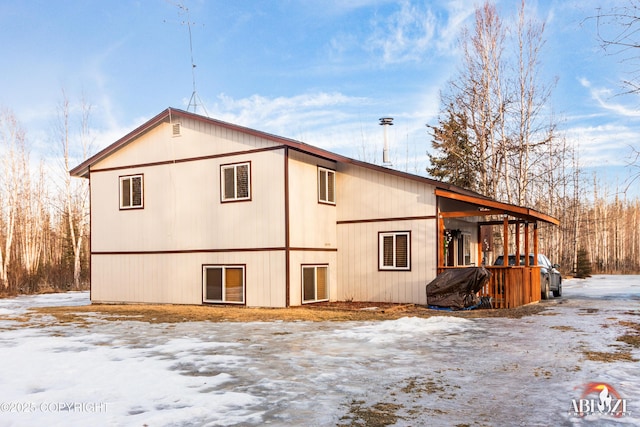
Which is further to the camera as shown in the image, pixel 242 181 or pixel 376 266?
pixel 376 266

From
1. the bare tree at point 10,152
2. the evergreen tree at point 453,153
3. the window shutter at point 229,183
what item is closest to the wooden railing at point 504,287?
the window shutter at point 229,183

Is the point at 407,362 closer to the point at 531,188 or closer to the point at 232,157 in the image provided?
the point at 232,157

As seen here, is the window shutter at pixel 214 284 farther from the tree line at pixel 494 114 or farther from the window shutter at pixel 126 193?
the tree line at pixel 494 114

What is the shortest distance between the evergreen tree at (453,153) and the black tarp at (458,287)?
14.8 m

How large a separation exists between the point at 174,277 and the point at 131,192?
3.49 m

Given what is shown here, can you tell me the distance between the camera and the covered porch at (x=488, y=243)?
50.8 feet

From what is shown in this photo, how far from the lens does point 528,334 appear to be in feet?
35.1

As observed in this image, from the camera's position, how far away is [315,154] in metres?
16.5

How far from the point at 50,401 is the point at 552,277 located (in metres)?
18.6

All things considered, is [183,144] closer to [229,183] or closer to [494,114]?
[229,183]

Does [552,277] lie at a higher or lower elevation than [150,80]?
lower

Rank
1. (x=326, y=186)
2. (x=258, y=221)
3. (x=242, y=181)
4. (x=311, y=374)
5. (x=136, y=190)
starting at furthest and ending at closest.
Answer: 1. (x=136, y=190)
2. (x=326, y=186)
3. (x=242, y=181)
4. (x=258, y=221)
5. (x=311, y=374)

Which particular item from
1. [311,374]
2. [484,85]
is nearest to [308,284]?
[311,374]

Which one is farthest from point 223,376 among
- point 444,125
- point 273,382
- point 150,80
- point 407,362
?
point 444,125
